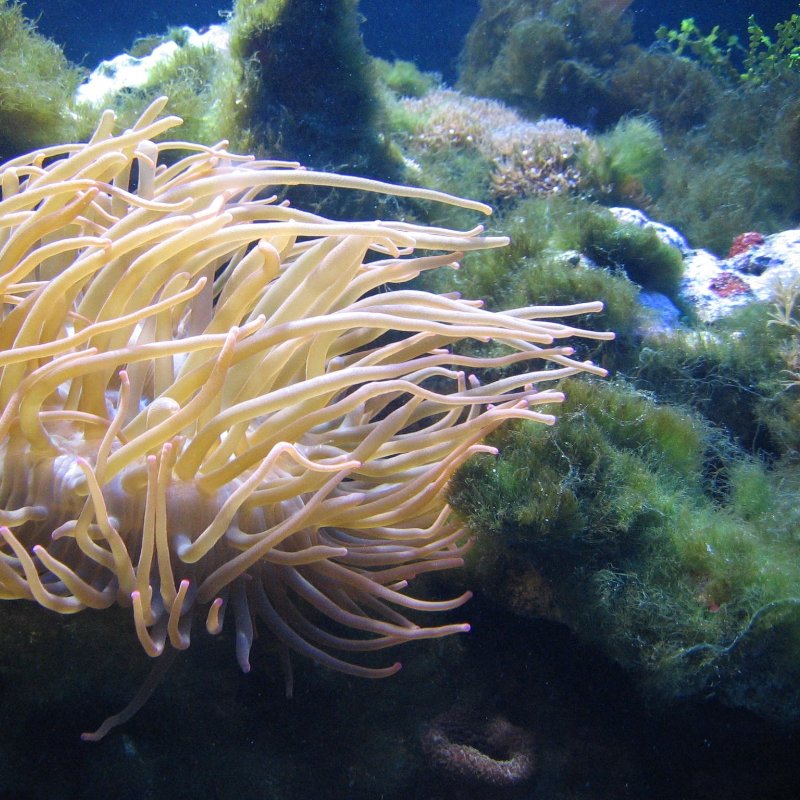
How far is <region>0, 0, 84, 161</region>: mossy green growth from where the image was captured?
306 centimetres

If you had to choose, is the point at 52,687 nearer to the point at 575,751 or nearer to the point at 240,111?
the point at 575,751

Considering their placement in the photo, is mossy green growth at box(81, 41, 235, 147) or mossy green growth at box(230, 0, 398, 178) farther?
mossy green growth at box(81, 41, 235, 147)

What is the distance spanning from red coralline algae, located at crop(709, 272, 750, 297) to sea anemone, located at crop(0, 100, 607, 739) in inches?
101

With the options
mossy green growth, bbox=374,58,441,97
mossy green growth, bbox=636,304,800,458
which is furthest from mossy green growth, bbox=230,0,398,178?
mossy green growth, bbox=374,58,441,97

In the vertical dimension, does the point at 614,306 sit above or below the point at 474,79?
below

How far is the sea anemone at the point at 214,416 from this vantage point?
53.3 inches

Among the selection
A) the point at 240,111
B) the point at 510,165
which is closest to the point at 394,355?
the point at 240,111

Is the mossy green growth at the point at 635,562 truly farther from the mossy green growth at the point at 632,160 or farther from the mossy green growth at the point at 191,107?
the mossy green growth at the point at 632,160

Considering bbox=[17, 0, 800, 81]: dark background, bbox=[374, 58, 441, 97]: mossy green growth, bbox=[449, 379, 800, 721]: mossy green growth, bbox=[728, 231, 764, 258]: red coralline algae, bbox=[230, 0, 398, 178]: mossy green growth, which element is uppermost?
bbox=[17, 0, 800, 81]: dark background

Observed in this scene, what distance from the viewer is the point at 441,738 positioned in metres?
1.89

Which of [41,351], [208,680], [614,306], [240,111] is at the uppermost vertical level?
[240,111]

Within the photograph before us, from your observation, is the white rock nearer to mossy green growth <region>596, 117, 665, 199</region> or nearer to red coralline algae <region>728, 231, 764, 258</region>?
mossy green growth <region>596, 117, 665, 199</region>

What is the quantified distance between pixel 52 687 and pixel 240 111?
3.24 meters

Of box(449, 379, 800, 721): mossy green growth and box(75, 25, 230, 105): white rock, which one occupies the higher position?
box(75, 25, 230, 105): white rock
